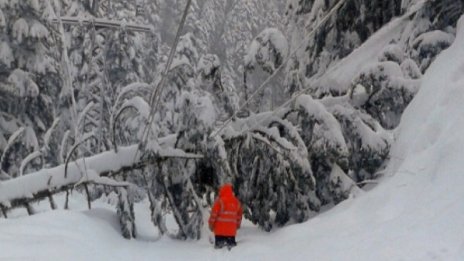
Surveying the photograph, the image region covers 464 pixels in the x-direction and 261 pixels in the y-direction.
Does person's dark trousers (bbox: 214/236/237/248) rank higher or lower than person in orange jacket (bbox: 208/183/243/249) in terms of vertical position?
lower

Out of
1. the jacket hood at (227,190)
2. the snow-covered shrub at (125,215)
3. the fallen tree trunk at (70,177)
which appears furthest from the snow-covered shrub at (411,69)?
the snow-covered shrub at (125,215)

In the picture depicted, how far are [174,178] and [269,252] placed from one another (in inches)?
99.2

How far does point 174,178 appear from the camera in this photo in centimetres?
915

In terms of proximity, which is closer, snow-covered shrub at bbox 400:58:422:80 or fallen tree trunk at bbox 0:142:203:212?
snow-covered shrub at bbox 400:58:422:80

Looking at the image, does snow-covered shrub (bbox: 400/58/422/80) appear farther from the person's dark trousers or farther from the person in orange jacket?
the person's dark trousers

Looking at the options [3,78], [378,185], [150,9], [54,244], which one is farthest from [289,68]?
[150,9]

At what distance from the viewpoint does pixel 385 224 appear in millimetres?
6113

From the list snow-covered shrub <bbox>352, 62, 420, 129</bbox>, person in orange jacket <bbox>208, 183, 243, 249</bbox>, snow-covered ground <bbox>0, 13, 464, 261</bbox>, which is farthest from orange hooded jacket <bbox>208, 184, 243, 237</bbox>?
snow-covered shrub <bbox>352, 62, 420, 129</bbox>

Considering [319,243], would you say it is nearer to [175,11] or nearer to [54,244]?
[54,244]

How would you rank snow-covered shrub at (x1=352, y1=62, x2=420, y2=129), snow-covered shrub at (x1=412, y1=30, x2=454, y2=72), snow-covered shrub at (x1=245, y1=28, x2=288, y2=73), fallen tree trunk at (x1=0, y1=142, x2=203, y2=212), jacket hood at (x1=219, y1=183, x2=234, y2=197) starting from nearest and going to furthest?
snow-covered shrub at (x1=352, y1=62, x2=420, y2=129), snow-covered shrub at (x1=412, y1=30, x2=454, y2=72), jacket hood at (x1=219, y1=183, x2=234, y2=197), fallen tree trunk at (x1=0, y1=142, x2=203, y2=212), snow-covered shrub at (x1=245, y1=28, x2=288, y2=73)

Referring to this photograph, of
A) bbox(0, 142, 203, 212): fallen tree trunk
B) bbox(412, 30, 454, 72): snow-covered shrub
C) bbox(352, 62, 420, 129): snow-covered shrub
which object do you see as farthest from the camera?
bbox(0, 142, 203, 212): fallen tree trunk

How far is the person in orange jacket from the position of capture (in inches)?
328

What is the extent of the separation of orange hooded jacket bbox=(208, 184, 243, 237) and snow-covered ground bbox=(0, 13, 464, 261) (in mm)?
291

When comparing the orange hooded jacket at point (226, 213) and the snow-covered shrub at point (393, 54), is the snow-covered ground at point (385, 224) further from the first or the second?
the snow-covered shrub at point (393, 54)
